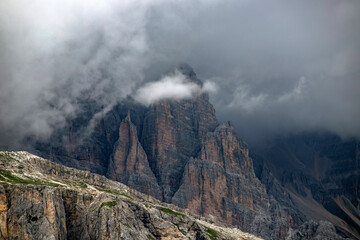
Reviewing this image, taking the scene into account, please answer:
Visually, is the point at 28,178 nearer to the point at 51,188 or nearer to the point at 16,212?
the point at 51,188

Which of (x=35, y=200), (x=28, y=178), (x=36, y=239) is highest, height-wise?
(x=28, y=178)

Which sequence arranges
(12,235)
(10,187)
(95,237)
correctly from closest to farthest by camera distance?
(12,235), (10,187), (95,237)

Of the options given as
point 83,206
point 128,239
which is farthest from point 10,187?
point 128,239

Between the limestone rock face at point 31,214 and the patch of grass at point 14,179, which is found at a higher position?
the patch of grass at point 14,179

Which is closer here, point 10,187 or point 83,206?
point 10,187

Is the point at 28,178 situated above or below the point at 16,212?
above

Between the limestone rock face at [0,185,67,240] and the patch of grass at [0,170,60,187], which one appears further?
the patch of grass at [0,170,60,187]

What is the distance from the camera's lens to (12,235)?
6452 inches

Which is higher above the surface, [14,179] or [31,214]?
[14,179]

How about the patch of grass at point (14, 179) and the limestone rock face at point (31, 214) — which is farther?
the patch of grass at point (14, 179)

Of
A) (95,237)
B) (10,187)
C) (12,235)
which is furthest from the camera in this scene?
(95,237)

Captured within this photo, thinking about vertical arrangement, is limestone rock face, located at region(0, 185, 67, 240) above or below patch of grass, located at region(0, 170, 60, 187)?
below

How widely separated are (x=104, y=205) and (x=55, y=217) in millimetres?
25598

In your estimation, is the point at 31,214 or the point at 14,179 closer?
the point at 31,214
